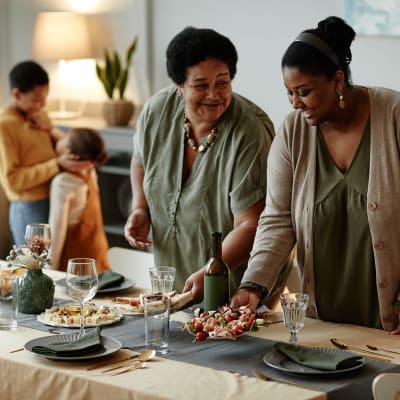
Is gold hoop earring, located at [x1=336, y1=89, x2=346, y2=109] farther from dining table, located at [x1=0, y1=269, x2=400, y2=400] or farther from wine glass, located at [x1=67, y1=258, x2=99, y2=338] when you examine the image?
wine glass, located at [x1=67, y1=258, x2=99, y2=338]

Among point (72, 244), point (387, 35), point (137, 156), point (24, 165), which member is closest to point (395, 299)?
point (137, 156)

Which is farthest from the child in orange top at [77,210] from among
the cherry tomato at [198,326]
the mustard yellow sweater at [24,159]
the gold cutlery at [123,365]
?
the gold cutlery at [123,365]

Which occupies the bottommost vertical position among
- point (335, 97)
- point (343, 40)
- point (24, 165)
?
point (24, 165)

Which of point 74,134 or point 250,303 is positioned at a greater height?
point 74,134

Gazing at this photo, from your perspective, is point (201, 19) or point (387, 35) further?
point (201, 19)

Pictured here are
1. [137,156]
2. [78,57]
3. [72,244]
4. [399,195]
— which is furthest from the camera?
[78,57]

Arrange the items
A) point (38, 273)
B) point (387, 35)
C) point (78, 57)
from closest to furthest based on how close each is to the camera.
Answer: point (38, 273) → point (387, 35) → point (78, 57)

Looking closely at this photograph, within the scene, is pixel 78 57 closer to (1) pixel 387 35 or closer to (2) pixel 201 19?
(2) pixel 201 19

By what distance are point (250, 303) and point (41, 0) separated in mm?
3943

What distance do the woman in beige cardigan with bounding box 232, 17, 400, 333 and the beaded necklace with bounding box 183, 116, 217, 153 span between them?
0.41 metres

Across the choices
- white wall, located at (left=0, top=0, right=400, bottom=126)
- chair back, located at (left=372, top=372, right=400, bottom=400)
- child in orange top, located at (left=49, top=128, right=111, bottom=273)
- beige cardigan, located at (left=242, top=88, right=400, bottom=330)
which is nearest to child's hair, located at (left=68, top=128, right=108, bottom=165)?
child in orange top, located at (left=49, top=128, right=111, bottom=273)

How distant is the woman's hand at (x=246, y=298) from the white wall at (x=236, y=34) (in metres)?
2.10

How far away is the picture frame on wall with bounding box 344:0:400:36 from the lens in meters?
4.37

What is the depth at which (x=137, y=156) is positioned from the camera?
3441 mm
